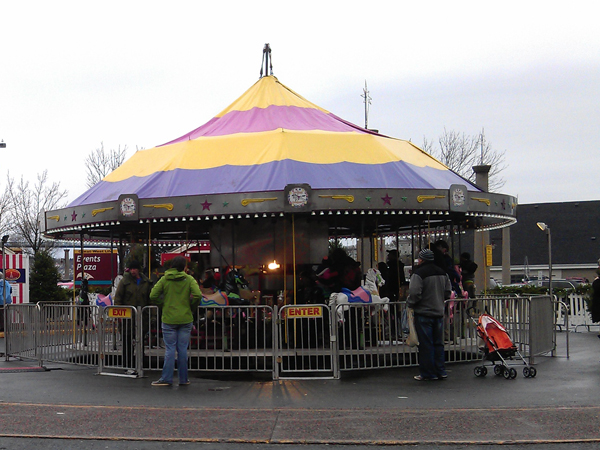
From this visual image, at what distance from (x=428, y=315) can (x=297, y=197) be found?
336 centimetres

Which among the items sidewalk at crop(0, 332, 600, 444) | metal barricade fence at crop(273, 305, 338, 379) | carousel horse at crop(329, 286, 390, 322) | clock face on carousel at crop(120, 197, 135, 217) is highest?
clock face on carousel at crop(120, 197, 135, 217)

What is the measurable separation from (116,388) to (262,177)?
5026 millimetres

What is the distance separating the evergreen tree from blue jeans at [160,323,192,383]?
18987mm

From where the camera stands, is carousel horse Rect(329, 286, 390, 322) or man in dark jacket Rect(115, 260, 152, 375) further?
carousel horse Rect(329, 286, 390, 322)

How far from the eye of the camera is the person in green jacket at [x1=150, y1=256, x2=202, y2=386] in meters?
10.7

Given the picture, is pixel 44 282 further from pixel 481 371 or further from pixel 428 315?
pixel 481 371

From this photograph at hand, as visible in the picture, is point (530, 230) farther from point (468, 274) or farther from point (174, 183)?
point (174, 183)

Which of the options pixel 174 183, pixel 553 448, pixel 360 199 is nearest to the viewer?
pixel 553 448

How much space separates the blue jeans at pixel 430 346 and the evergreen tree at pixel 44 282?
20.5 m

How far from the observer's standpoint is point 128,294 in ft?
41.3

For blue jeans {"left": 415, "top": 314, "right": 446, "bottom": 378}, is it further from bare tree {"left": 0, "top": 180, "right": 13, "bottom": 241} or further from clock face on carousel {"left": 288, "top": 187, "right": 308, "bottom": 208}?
bare tree {"left": 0, "top": 180, "right": 13, "bottom": 241}

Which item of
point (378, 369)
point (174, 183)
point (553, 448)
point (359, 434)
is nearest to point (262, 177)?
point (174, 183)

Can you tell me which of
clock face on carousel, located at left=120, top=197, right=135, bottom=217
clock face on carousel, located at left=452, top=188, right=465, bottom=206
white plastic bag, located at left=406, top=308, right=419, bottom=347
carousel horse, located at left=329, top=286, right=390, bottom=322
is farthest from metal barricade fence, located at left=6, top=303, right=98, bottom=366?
clock face on carousel, located at left=452, top=188, right=465, bottom=206

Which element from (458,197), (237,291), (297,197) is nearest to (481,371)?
(458,197)
